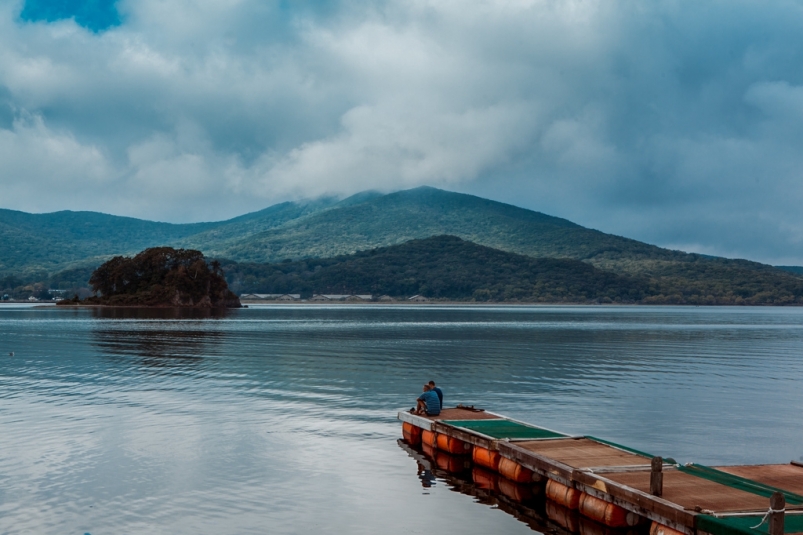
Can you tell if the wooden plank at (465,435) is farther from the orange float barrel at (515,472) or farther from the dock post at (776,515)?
the dock post at (776,515)

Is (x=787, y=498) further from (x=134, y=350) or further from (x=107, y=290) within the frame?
(x=107, y=290)

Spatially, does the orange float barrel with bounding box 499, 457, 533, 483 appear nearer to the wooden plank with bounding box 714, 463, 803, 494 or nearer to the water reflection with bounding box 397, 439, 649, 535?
the water reflection with bounding box 397, 439, 649, 535

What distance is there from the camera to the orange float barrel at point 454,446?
2314 centimetres

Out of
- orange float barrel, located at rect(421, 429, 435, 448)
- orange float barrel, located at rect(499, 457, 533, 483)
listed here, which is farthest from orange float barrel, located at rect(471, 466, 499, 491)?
orange float barrel, located at rect(421, 429, 435, 448)

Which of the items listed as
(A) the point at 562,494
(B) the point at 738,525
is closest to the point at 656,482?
(B) the point at 738,525

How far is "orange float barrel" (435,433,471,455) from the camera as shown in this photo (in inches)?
911

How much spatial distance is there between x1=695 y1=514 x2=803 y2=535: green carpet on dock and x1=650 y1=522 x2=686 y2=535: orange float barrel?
2.57 feet

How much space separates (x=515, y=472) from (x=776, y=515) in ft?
27.3

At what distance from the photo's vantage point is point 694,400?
35.5 metres

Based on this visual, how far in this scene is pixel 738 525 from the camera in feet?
42.8

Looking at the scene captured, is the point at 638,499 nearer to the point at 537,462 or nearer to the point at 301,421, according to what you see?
the point at 537,462

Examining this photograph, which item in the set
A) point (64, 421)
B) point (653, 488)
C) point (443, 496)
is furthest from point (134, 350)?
point (653, 488)

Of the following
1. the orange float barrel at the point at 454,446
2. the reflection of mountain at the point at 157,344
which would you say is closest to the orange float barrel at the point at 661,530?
the orange float barrel at the point at 454,446

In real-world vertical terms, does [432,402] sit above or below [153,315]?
above
